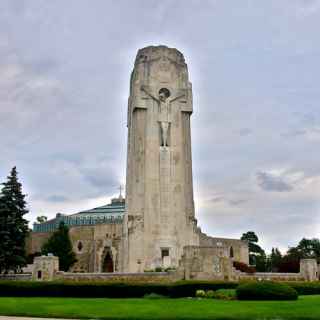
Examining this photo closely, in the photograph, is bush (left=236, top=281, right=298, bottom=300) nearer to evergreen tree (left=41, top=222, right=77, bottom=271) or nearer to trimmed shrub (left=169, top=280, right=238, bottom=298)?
trimmed shrub (left=169, top=280, right=238, bottom=298)

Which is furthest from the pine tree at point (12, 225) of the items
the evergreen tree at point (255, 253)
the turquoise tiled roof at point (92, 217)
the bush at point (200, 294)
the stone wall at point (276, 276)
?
the evergreen tree at point (255, 253)

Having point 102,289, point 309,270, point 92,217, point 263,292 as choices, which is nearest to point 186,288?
point 102,289

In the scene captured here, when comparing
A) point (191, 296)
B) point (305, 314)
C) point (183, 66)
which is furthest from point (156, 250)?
point (305, 314)

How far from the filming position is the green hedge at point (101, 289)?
2509 centimetres

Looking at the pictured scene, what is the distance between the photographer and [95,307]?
18250 millimetres

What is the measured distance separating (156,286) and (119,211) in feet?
159

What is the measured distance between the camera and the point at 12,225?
3931cm

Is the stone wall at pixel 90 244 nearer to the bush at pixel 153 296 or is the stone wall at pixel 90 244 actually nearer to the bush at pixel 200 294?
the bush at pixel 153 296

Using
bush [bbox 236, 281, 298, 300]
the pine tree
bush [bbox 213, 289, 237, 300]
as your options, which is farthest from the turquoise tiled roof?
bush [bbox 236, 281, 298, 300]

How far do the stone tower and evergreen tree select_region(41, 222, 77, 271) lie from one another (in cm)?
1620

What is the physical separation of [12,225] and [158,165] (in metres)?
12.8

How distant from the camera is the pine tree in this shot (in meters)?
38.4

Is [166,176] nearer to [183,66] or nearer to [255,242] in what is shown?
Result: [183,66]

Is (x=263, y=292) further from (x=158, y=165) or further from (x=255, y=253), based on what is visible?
(x=255, y=253)
